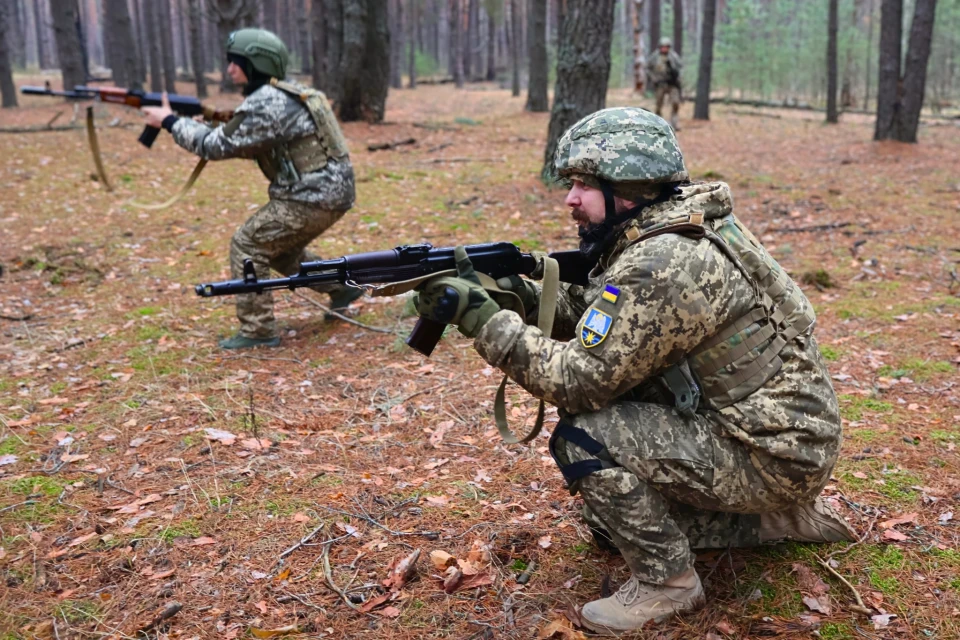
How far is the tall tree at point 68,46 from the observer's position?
15945mm

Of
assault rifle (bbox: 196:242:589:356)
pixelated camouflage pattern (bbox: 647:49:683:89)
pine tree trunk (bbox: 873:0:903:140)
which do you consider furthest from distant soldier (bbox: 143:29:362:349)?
pixelated camouflage pattern (bbox: 647:49:683:89)

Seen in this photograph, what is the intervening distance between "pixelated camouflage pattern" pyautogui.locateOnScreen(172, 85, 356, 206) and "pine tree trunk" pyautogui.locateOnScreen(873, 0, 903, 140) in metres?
12.3

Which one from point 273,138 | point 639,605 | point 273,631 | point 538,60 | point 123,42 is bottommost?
point 273,631

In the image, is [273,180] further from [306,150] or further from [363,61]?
[363,61]

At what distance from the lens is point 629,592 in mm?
2861

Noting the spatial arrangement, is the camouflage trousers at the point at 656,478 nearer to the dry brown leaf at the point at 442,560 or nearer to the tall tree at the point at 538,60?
the dry brown leaf at the point at 442,560

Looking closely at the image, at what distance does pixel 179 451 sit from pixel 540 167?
931 cm

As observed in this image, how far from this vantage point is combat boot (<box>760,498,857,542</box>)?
317 centimetres

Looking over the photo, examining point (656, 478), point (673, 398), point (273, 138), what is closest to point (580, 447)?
point (656, 478)

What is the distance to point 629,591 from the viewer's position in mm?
2863

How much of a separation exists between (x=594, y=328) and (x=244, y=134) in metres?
4.22

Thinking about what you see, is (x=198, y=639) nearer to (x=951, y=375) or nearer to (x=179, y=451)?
(x=179, y=451)

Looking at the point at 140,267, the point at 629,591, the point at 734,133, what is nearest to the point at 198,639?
the point at 629,591

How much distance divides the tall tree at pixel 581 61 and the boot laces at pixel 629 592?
26.2 feet
